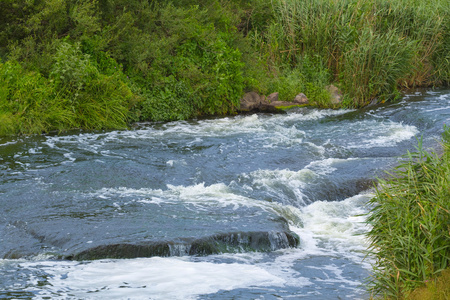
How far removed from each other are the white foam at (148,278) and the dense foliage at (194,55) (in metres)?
6.40

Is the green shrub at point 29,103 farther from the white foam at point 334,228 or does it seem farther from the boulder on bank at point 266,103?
the white foam at point 334,228

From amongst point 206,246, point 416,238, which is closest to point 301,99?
point 206,246

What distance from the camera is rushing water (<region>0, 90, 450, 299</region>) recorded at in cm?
565

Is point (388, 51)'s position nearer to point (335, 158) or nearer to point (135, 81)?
point (335, 158)

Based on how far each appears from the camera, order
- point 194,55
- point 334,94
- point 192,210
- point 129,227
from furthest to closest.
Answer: point 334,94 → point 194,55 → point 192,210 → point 129,227

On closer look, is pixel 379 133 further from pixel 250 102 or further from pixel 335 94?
pixel 250 102

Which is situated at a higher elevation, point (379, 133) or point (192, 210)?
point (192, 210)

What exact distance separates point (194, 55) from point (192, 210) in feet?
26.7

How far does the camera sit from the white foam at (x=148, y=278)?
5285 millimetres

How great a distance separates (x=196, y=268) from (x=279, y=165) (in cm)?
457

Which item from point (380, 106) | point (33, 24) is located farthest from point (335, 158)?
point (33, 24)

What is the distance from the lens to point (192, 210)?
25.2 ft

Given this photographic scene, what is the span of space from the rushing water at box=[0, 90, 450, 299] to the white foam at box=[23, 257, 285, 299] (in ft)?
0.06

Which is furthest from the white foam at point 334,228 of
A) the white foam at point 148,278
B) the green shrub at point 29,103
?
the green shrub at point 29,103
